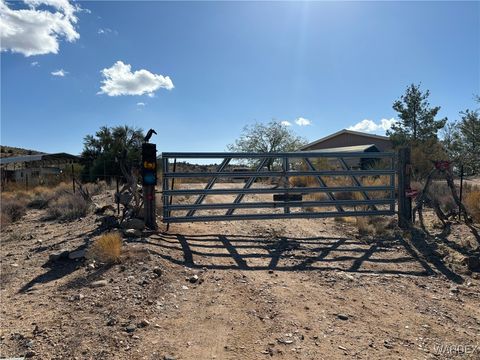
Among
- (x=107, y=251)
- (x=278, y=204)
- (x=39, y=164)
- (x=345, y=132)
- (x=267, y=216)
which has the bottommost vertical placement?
(x=107, y=251)

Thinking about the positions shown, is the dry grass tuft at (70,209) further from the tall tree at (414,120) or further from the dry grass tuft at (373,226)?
the tall tree at (414,120)

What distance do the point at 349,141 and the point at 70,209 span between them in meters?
43.4

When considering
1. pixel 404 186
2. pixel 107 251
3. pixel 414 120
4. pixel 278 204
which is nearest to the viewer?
pixel 107 251

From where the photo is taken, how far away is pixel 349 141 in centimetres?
4994

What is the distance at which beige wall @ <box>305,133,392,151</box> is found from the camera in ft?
145

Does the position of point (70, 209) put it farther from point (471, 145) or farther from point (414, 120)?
point (414, 120)

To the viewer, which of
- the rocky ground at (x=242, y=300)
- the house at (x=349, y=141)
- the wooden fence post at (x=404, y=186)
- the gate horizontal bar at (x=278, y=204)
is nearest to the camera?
the rocky ground at (x=242, y=300)

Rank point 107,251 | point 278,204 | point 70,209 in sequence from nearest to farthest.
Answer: point 107,251 < point 278,204 < point 70,209

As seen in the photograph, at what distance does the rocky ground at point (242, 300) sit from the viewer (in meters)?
3.68

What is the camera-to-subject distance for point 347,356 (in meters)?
3.48

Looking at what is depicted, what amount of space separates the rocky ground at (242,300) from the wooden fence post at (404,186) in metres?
1.68

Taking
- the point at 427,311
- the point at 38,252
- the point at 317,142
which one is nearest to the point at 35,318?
the point at 38,252

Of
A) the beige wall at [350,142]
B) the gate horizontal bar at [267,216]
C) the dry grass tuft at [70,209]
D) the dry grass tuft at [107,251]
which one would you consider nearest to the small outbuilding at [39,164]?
the dry grass tuft at [70,209]

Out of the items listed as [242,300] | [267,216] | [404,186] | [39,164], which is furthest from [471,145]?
[39,164]
